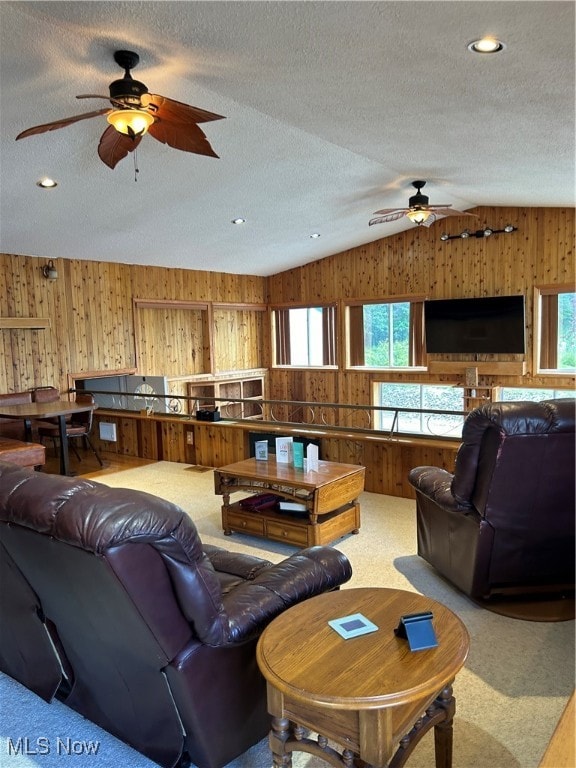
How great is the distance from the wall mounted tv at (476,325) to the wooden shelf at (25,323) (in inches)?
226

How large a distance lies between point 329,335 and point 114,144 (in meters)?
7.12

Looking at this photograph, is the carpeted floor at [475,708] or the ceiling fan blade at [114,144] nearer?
the carpeted floor at [475,708]

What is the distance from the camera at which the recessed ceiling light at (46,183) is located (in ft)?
17.0

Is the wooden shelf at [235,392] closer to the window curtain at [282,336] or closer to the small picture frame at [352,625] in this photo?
the window curtain at [282,336]

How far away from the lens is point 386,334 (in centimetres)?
978

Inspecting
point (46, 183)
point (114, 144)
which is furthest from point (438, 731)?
point (46, 183)

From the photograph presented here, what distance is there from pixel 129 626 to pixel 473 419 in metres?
1.84

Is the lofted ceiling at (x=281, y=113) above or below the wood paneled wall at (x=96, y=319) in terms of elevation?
above

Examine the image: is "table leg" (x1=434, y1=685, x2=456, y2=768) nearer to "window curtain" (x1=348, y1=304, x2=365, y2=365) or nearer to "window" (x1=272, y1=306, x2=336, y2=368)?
"window curtain" (x1=348, y1=304, x2=365, y2=365)

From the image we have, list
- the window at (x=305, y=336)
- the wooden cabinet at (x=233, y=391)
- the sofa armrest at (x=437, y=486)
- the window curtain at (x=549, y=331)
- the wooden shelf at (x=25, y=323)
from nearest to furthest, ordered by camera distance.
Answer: the sofa armrest at (x=437, y=486) → the wooden shelf at (x=25, y=323) → the window curtain at (x=549, y=331) → the wooden cabinet at (x=233, y=391) → the window at (x=305, y=336)

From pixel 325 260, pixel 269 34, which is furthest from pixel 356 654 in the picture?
pixel 325 260

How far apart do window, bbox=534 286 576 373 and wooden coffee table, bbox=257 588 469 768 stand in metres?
7.20

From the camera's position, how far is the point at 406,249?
9320 millimetres

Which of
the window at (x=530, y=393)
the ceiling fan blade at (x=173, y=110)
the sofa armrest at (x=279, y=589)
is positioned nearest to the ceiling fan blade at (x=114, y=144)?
the ceiling fan blade at (x=173, y=110)
